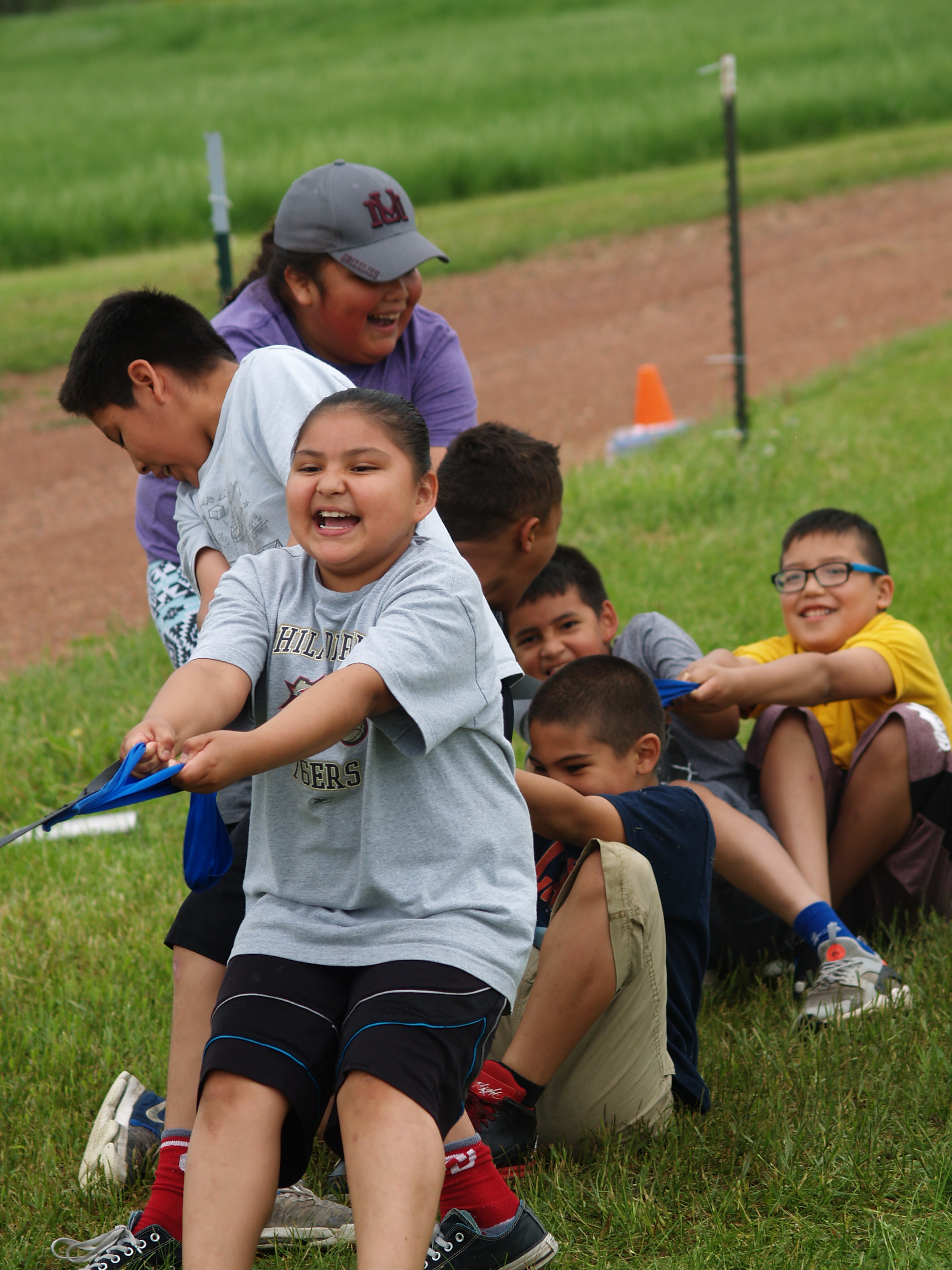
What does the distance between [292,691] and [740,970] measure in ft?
4.95

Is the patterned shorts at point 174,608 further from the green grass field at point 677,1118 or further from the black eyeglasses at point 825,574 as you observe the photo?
the black eyeglasses at point 825,574

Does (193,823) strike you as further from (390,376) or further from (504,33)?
(504,33)

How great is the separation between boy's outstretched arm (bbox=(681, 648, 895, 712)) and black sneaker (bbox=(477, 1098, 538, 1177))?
3.17 feet

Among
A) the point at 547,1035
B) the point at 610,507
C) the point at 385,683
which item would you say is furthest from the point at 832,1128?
the point at 610,507

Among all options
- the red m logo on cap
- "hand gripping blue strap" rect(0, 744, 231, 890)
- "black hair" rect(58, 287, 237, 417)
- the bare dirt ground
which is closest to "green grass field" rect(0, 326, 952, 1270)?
"hand gripping blue strap" rect(0, 744, 231, 890)

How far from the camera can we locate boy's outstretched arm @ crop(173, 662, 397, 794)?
175cm

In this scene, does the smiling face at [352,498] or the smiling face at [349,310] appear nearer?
the smiling face at [352,498]

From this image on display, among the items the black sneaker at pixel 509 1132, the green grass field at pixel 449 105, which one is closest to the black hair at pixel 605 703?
the black sneaker at pixel 509 1132

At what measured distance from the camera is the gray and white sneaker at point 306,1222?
7.51 ft

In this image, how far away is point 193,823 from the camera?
6.89 ft

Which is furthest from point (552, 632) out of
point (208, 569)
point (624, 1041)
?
point (624, 1041)

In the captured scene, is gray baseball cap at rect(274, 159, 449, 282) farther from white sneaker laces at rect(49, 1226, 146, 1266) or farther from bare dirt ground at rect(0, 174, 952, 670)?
bare dirt ground at rect(0, 174, 952, 670)

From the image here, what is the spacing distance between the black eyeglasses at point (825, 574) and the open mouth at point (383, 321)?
112 cm

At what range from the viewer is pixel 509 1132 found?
245 centimetres
